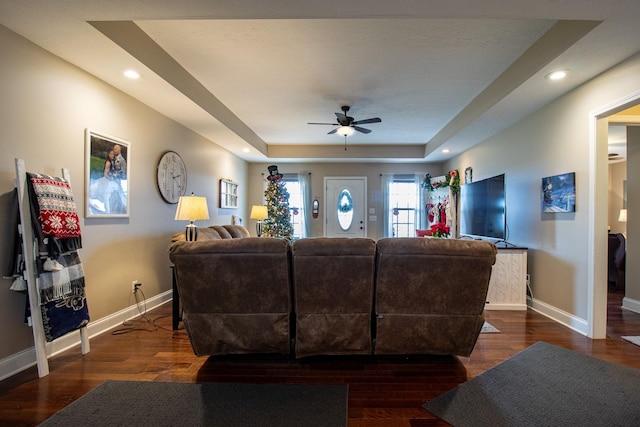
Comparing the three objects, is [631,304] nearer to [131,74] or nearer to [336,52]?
[336,52]

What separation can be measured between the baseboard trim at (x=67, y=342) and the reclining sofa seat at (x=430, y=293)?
Answer: 2.62 metres

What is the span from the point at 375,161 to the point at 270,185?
102 inches

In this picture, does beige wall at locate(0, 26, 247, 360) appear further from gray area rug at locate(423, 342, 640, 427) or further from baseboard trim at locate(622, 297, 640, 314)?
baseboard trim at locate(622, 297, 640, 314)

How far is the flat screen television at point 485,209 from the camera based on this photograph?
13.6 ft

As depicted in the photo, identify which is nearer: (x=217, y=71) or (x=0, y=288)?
(x=0, y=288)

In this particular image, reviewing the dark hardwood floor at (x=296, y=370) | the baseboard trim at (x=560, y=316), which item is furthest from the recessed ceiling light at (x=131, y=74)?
the baseboard trim at (x=560, y=316)

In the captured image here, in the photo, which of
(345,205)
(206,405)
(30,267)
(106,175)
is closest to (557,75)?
(206,405)

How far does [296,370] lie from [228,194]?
463 cm

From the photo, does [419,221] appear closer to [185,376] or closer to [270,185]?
[270,185]

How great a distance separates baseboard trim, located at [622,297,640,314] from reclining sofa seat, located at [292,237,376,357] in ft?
12.4

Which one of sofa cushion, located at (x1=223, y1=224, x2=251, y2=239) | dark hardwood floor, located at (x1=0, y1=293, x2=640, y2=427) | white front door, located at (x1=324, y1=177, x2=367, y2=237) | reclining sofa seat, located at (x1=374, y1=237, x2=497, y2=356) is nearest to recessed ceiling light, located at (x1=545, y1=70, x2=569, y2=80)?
reclining sofa seat, located at (x1=374, y1=237, x2=497, y2=356)

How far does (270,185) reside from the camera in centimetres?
666

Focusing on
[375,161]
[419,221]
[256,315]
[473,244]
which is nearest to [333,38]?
[473,244]

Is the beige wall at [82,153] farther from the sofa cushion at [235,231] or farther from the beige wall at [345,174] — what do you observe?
the beige wall at [345,174]
